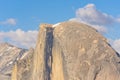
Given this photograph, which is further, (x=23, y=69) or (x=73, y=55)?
(x=23, y=69)

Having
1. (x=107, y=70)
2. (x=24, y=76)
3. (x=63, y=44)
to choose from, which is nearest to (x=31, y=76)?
(x=24, y=76)

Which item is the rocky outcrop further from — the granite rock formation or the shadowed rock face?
the shadowed rock face

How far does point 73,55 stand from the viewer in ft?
453

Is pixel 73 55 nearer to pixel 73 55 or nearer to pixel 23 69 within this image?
pixel 73 55

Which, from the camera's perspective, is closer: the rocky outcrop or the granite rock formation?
the granite rock formation

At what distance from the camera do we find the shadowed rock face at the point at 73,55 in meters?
136

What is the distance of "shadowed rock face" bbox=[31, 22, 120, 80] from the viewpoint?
136 meters

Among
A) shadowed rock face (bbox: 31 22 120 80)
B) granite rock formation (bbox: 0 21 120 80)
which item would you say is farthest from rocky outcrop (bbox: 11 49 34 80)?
shadowed rock face (bbox: 31 22 120 80)

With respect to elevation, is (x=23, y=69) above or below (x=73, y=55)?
above

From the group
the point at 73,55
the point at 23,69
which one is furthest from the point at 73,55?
the point at 23,69

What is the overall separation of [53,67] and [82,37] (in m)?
13.2

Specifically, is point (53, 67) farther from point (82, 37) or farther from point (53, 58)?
point (82, 37)

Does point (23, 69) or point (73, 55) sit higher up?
point (23, 69)

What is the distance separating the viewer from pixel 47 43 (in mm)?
145375
